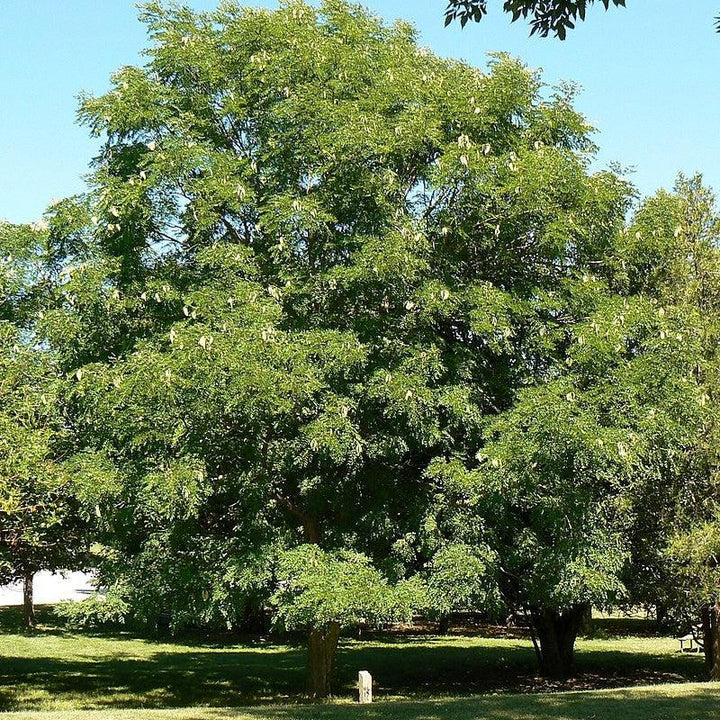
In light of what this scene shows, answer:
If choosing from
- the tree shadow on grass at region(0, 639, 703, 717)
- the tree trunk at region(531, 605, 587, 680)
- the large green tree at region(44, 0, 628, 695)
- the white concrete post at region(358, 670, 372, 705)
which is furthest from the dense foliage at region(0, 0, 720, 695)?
the tree trunk at region(531, 605, 587, 680)

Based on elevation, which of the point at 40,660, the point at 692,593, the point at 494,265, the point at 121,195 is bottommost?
the point at 40,660

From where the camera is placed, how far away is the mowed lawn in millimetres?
11914

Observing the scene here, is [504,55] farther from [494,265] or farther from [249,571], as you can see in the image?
[249,571]

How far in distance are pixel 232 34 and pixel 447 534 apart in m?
10.0

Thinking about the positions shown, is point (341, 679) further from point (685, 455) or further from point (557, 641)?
point (685, 455)

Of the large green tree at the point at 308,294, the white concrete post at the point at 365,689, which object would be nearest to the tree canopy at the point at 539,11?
the large green tree at the point at 308,294

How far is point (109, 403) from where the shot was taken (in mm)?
14555

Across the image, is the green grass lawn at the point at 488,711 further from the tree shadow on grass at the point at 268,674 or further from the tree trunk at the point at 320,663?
the tree shadow on grass at the point at 268,674

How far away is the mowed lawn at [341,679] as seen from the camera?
11.9 m

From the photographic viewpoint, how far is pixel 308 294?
1547 centimetres

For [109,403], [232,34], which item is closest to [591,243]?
[232,34]

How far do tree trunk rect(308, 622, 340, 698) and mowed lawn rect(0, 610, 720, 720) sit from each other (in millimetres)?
383

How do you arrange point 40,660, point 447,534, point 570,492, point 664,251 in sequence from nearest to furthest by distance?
point 570,492 < point 447,534 < point 664,251 < point 40,660

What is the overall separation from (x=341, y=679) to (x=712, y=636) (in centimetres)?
819
